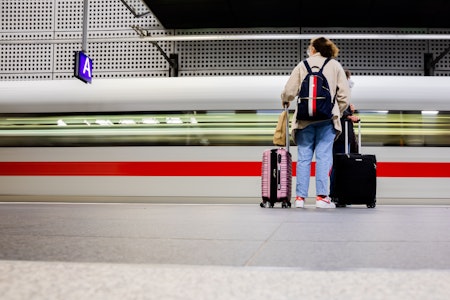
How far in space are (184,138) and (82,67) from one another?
2.08 metres

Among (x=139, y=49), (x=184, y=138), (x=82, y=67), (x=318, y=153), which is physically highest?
(x=139, y=49)

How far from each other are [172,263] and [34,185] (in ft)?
23.8

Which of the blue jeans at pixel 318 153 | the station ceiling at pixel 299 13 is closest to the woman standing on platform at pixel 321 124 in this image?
the blue jeans at pixel 318 153

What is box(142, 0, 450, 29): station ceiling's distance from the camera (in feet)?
32.0

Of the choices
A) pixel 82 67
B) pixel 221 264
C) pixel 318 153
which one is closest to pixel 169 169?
pixel 82 67

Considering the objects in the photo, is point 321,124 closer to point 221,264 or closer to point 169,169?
point 169,169

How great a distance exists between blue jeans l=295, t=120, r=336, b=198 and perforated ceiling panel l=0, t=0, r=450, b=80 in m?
6.23

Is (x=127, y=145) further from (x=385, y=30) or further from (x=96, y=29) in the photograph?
(x=385, y=30)

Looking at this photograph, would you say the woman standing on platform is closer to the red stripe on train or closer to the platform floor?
the platform floor

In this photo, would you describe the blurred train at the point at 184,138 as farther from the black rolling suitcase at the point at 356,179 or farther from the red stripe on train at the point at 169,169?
the black rolling suitcase at the point at 356,179

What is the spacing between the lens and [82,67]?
28.1 ft

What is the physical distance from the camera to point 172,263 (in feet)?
4.85

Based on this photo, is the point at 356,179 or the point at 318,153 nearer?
the point at 318,153

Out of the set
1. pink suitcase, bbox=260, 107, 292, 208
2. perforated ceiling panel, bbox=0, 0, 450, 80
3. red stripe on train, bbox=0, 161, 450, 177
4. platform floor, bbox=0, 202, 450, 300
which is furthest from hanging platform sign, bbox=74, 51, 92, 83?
platform floor, bbox=0, 202, 450, 300
